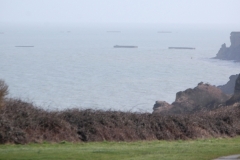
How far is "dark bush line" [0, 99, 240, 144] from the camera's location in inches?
602

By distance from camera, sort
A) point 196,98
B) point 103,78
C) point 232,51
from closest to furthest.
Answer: point 196,98 → point 103,78 → point 232,51

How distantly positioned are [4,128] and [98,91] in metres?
44.5

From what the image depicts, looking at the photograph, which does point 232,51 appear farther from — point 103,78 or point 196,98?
point 196,98

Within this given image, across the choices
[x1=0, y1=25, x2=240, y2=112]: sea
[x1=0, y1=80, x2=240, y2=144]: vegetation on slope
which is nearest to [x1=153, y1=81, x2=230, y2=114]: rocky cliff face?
[x1=0, y1=25, x2=240, y2=112]: sea

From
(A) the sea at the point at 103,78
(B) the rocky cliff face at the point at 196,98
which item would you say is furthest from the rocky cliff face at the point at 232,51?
(B) the rocky cliff face at the point at 196,98

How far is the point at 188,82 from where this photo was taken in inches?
2822

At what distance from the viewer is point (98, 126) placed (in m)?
16.5

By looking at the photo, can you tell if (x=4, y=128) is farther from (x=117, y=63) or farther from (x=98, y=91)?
(x=117, y=63)

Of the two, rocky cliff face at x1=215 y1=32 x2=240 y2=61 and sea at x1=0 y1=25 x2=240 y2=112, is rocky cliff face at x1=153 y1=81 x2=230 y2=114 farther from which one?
rocky cliff face at x1=215 y1=32 x2=240 y2=61

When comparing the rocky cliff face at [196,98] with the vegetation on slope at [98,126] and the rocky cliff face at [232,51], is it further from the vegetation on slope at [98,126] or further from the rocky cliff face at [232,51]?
the rocky cliff face at [232,51]

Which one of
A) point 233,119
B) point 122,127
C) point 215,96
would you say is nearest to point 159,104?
point 215,96

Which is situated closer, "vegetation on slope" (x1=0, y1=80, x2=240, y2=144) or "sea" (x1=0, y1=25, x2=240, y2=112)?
"vegetation on slope" (x1=0, y1=80, x2=240, y2=144)

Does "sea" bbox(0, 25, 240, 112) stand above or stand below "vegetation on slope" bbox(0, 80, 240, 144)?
below

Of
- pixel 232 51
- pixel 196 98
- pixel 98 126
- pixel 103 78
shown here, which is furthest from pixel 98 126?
pixel 232 51
